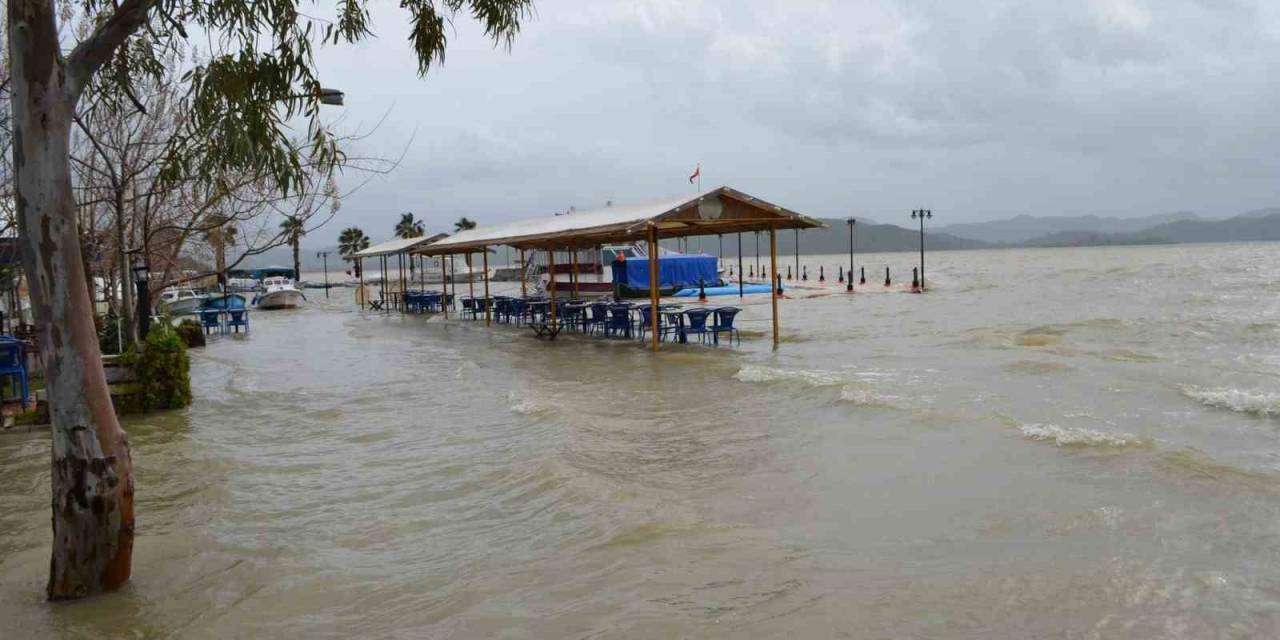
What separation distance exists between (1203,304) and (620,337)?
75.7 ft

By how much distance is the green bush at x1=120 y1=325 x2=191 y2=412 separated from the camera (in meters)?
11.1

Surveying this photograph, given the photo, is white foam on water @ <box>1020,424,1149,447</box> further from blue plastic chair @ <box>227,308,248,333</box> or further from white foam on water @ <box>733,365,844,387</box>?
blue plastic chair @ <box>227,308,248,333</box>

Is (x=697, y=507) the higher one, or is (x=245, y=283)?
(x=245, y=283)

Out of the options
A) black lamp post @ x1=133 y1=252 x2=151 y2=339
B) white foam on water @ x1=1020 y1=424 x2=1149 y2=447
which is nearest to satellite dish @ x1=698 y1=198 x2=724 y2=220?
white foam on water @ x1=1020 y1=424 x2=1149 y2=447

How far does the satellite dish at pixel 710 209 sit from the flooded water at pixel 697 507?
307 cm

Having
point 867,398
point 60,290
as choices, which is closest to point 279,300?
point 867,398

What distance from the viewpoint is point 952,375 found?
13.9 meters

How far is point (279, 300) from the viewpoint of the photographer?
126ft

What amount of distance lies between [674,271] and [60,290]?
39027mm

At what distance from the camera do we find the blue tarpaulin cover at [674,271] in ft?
131

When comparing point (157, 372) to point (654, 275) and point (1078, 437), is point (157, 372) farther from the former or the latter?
point (1078, 437)

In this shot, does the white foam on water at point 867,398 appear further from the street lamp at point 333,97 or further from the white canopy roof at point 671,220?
the street lamp at point 333,97

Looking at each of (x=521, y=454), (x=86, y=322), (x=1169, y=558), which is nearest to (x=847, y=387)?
(x=521, y=454)

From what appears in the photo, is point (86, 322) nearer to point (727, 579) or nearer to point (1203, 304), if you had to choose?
point (727, 579)
